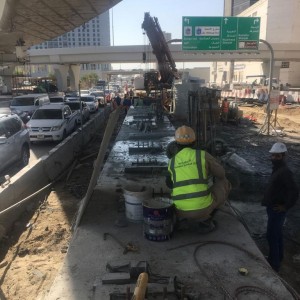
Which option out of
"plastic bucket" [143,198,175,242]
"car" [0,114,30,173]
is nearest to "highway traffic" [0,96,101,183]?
"car" [0,114,30,173]

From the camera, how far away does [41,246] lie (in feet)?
22.8

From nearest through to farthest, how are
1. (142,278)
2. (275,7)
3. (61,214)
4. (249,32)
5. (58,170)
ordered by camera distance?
(142,278) < (61,214) < (58,170) < (249,32) < (275,7)

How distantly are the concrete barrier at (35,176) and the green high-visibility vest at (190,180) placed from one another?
12.9 ft

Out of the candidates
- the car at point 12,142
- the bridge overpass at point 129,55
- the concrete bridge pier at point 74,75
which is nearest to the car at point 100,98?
the bridge overpass at point 129,55

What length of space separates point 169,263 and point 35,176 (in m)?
6.36

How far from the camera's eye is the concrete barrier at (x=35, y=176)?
7858mm

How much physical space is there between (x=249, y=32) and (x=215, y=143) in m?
15.5

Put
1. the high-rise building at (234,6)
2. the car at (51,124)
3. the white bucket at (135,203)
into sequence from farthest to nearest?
the high-rise building at (234,6) < the car at (51,124) < the white bucket at (135,203)

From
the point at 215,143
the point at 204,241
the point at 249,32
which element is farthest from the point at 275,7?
the point at 204,241

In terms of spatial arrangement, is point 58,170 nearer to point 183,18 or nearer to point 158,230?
point 158,230

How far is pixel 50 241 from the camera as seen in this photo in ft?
23.4

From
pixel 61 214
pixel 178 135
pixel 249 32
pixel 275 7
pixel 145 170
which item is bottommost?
pixel 61 214

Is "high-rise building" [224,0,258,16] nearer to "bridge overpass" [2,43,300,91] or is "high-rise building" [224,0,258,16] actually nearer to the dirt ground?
"bridge overpass" [2,43,300,91]

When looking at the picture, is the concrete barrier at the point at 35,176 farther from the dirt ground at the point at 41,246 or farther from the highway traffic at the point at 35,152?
the highway traffic at the point at 35,152
